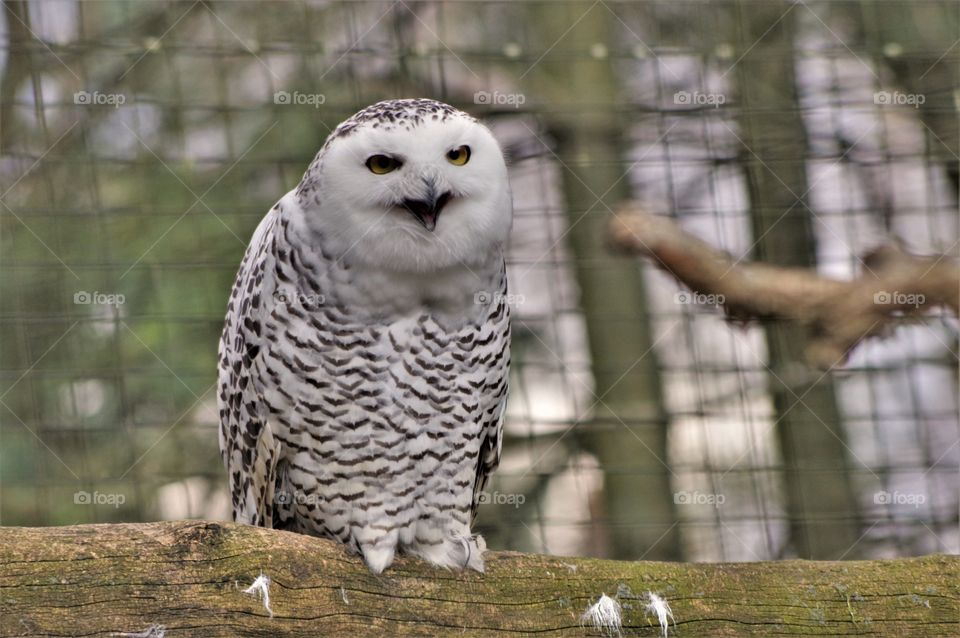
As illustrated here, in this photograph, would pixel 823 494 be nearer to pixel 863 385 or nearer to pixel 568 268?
pixel 863 385

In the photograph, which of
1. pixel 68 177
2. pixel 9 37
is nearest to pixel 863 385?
pixel 68 177

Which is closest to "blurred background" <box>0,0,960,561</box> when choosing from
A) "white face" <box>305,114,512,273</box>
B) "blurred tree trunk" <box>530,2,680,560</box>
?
"blurred tree trunk" <box>530,2,680,560</box>

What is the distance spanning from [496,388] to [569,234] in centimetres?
153

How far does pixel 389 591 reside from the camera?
1.91 metres

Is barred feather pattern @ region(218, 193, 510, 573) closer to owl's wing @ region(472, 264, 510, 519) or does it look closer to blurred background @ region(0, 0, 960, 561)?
owl's wing @ region(472, 264, 510, 519)

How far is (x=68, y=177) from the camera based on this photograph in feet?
12.7

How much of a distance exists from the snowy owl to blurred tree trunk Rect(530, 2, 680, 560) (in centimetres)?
135

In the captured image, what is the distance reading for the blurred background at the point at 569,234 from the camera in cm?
371

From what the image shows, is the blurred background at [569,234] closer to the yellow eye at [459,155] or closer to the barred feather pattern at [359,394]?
the barred feather pattern at [359,394]

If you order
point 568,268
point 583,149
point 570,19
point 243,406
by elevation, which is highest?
point 570,19

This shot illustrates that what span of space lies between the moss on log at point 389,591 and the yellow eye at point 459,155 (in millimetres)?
733

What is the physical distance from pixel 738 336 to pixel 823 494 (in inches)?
24.1

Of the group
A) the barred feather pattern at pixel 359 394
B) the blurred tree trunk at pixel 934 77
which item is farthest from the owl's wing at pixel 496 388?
the blurred tree trunk at pixel 934 77

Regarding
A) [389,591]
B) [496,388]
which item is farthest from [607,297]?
[389,591]
